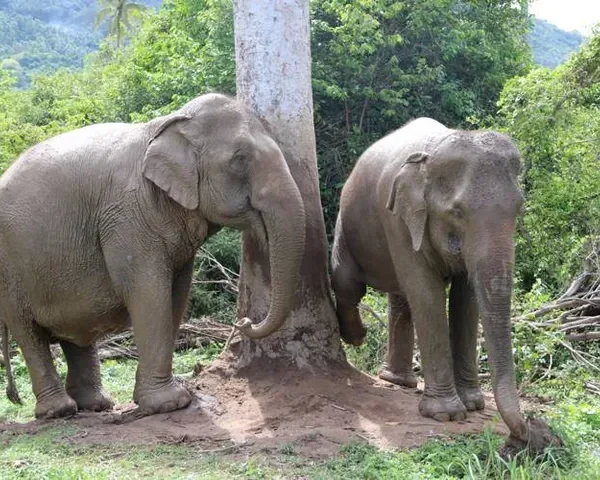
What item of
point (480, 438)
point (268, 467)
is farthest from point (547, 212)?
point (268, 467)

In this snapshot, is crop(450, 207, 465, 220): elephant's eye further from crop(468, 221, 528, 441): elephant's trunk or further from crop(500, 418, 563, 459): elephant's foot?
crop(500, 418, 563, 459): elephant's foot

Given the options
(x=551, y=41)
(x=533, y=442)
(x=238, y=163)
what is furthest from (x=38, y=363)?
(x=551, y=41)

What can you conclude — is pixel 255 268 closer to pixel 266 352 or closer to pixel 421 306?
pixel 266 352

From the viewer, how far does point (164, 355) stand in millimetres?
6758

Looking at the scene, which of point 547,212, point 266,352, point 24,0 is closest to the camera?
point 266,352

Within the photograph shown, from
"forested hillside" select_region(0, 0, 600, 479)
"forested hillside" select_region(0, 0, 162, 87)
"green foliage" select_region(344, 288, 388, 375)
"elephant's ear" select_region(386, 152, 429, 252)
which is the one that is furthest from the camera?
"forested hillside" select_region(0, 0, 162, 87)

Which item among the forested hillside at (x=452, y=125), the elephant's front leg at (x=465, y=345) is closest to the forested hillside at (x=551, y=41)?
the forested hillside at (x=452, y=125)

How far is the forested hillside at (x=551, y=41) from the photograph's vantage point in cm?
8338

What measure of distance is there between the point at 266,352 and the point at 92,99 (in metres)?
21.2

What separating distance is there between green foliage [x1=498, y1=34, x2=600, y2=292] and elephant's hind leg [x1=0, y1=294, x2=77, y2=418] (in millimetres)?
5345

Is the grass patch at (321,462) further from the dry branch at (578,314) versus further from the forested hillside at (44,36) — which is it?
the forested hillside at (44,36)

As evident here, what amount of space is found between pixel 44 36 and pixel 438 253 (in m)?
94.2

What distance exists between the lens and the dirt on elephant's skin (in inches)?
235

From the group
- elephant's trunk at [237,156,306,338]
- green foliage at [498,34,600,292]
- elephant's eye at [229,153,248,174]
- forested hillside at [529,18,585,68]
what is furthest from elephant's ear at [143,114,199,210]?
forested hillside at [529,18,585,68]
